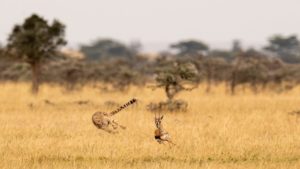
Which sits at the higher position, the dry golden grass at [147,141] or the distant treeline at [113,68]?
the distant treeline at [113,68]

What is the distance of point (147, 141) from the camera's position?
13531 mm

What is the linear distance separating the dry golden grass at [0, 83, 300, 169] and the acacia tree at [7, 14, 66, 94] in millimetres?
9381

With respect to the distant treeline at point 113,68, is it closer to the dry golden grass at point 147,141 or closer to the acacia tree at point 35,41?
the acacia tree at point 35,41

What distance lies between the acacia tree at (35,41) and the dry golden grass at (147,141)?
9.38 metres

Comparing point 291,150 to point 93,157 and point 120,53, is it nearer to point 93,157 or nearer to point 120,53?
point 93,157

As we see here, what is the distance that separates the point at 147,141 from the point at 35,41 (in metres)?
18.2

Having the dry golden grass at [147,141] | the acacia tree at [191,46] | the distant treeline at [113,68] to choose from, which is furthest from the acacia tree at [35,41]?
the acacia tree at [191,46]

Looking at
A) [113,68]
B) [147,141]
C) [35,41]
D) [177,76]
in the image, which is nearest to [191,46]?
[113,68]

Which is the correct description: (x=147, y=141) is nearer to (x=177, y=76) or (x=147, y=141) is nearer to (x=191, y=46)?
(x=177, y=76)

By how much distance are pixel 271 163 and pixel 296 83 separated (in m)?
34.5

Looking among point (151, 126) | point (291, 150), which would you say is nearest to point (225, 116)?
point (151, 126)

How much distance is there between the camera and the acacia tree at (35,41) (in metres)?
30.4

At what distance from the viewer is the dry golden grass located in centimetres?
1112

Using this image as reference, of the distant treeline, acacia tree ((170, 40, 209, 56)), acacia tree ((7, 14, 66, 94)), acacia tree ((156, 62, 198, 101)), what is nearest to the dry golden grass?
acacia tree ((156, 62, 198, 101))
